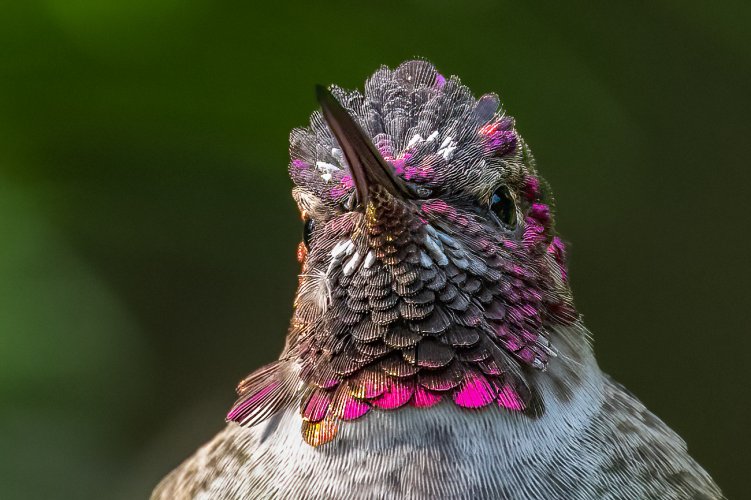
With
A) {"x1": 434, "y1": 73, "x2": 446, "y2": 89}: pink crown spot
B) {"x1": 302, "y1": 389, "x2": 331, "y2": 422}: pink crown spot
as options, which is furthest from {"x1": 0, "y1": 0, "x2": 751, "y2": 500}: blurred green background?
{"x1": 302, "y1": 389, "x2": 331, "y2": 422}: pink crown spot

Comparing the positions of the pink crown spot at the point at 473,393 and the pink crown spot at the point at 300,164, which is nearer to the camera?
the pink crown spot at the point at 473,393

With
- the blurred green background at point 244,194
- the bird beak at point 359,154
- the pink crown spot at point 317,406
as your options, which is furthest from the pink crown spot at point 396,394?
the blurred green background at point 244,194

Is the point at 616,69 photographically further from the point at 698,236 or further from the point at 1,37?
the point at 1,37

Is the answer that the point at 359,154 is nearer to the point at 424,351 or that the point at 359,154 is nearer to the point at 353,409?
the point at 424,351

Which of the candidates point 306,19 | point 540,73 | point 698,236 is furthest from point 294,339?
point 698,236

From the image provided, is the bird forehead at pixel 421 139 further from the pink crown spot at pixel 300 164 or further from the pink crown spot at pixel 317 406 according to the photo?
the pink crown spot at pixel 317 406

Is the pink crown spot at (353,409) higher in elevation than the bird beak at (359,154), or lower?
lower

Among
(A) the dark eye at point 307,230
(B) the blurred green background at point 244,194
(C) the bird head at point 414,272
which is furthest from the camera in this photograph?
(B) the blurred green background at point 244,194

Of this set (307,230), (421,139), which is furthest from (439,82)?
Result: (307,230)

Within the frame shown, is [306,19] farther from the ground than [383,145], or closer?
farther from the ground
